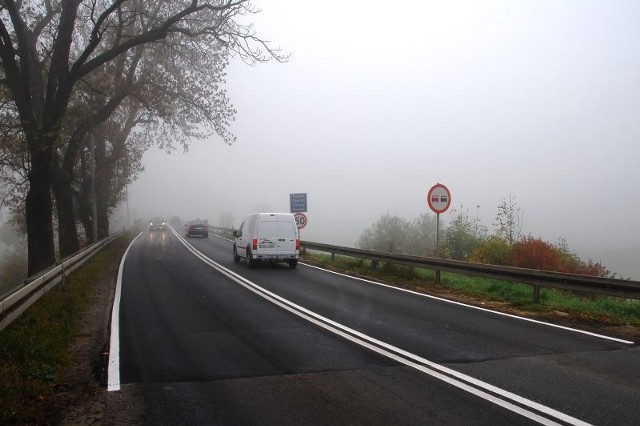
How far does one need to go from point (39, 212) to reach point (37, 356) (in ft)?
38.0

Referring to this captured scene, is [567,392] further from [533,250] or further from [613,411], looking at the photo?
[533,250]

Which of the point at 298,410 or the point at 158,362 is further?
the point at 158,362

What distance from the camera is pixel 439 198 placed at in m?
15.4

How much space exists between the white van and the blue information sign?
7458mm

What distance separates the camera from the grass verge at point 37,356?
499cm

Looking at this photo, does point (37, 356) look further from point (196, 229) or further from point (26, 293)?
point (196, 229)

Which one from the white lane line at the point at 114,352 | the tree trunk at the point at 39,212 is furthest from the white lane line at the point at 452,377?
the tree trunk at the point at 39,212

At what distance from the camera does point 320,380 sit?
19.4 feet

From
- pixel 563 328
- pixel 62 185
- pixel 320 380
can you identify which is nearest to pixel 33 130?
pixel 62 185

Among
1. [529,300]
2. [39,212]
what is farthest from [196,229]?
[529,300]

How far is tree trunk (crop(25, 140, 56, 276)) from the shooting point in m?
16.4

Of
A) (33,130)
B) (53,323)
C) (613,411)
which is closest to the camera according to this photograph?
(613,411)

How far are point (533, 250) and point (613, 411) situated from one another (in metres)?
12.5

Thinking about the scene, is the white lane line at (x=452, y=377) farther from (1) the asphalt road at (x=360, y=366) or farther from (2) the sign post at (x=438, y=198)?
(2) the sign post at (x=438, y=198)
